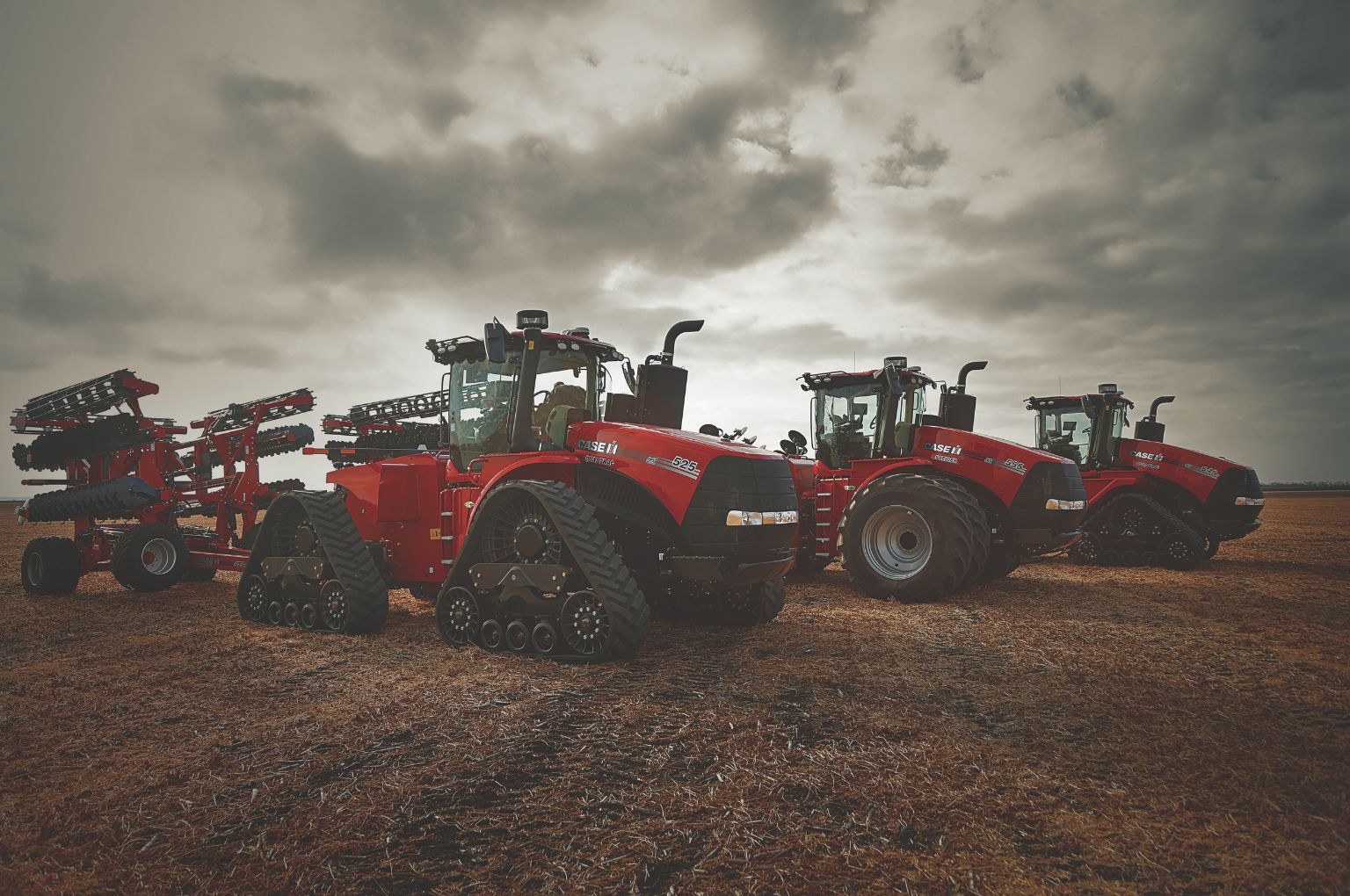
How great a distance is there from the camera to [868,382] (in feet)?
36.5

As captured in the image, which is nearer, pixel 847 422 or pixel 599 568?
pixel 599 568

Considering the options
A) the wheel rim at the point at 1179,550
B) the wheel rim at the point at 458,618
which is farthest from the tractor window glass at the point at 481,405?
the wheel rim at the point at 1179,550

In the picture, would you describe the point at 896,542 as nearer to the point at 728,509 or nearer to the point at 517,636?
the point at 728,509

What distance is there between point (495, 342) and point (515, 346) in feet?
2.33

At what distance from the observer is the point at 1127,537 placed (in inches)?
521

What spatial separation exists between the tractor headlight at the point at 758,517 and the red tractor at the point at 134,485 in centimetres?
718

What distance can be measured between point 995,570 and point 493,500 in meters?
7.75

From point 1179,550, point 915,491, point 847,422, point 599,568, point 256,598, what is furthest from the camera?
point 1179,550

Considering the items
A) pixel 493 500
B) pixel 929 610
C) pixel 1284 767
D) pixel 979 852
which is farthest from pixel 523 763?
pixel 929 610

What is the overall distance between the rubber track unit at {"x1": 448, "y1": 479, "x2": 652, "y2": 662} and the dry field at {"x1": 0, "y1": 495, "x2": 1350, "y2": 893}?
0.29m

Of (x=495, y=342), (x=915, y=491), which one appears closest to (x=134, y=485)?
(x=495, y=342)

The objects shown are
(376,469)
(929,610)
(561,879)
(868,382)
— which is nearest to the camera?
(561,879)

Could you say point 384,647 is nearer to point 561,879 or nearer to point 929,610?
point 561,879

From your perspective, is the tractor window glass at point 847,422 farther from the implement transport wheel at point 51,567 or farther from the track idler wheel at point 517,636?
the implement transport wheel at point 51,567
